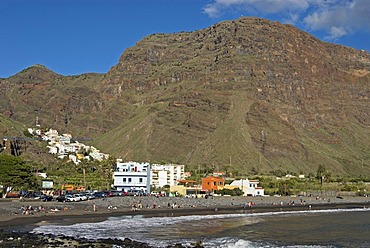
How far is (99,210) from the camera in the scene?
68688 mm

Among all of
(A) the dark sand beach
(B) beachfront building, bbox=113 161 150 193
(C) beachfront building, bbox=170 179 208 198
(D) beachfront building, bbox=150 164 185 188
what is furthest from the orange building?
(B) beachfront building, bbox=113 161 150 193

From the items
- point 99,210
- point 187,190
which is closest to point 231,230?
point 99,210

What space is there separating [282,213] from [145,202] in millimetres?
20927

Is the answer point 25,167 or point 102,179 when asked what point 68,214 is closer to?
point 25,167

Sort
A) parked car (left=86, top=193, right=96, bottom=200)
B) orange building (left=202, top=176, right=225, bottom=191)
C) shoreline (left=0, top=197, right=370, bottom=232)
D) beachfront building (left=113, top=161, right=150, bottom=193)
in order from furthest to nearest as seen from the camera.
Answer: orange building (left=202, top=176, right=225, bottom=191), beachfront building (left=113, top=161, right=150, bottom=193), parked car (left=86, top=193, right=96, bottom=200), shoreline (left=0, top=197, right=370, bottom=232)

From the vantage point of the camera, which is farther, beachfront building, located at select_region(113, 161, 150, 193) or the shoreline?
beachfront building, located at select_region(113, 161, 150, 193)

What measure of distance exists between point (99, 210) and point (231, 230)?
22023 millimetres

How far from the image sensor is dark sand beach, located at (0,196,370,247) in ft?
134

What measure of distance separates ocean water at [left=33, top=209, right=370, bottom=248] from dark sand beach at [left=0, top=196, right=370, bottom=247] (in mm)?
2753

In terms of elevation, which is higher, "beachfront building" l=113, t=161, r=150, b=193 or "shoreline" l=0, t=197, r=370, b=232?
"beachfront building" l=113, t=161, r=150, b=193

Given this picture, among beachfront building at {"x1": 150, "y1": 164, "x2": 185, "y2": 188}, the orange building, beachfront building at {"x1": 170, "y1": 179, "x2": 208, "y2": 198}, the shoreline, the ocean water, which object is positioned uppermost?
beachfront building at {"x1": 150, "y1": 164, "x2": 185, "y2": 188}

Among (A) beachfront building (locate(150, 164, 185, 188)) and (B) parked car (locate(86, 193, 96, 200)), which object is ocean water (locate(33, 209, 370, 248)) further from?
(A) beachfront building (locate(150, 164, 185, 188))

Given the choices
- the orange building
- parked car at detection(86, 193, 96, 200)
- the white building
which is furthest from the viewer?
the white building

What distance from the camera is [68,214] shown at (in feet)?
204
